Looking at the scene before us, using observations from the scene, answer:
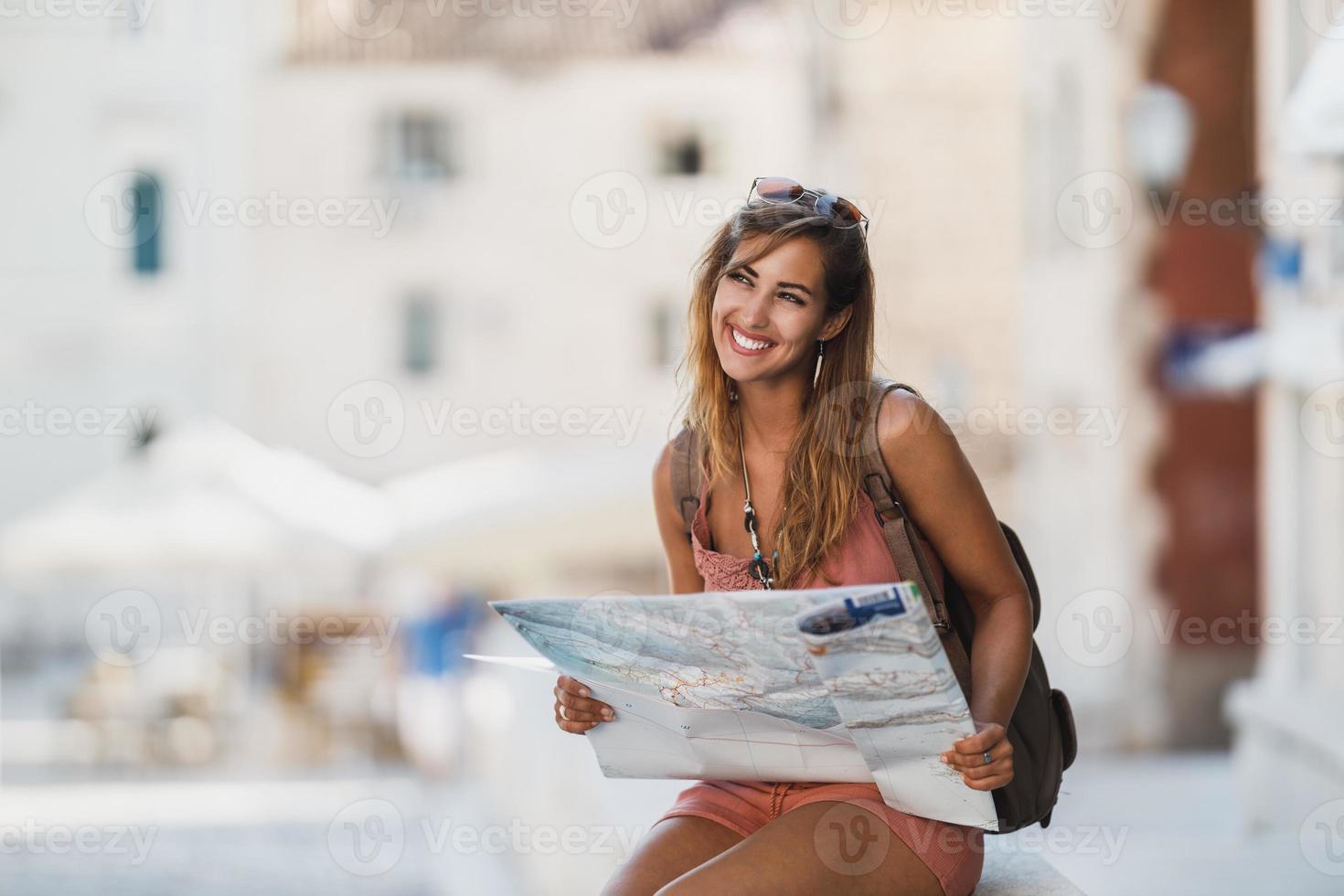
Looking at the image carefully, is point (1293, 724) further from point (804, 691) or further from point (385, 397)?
point (385, 397)

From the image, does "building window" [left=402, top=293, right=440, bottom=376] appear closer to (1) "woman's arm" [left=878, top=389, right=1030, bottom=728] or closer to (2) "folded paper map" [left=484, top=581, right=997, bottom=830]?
(2) "folded paper map" [left=484, top=581, right=997, bottom=830]

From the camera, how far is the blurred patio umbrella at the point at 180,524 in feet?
43.3

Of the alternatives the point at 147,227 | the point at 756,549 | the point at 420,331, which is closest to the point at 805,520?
the point at 756,549

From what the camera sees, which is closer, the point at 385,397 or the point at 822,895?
the point at 822,895

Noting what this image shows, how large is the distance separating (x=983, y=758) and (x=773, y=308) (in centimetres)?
79

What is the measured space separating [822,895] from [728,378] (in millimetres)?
877

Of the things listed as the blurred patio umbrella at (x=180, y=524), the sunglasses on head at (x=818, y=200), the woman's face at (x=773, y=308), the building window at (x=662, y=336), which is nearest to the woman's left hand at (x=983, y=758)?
the woman's face at (x=773, y=308)

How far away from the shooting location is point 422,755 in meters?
13.0

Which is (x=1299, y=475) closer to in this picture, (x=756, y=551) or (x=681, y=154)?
(x=756, y=551)

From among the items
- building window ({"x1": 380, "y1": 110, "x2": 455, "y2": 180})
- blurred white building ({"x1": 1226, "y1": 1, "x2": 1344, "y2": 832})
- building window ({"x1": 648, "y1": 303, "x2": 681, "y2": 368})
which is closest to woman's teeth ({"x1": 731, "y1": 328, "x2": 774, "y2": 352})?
blurred white building ({"x1": 1226, "y1": 1, "x2": 1344, "y2": 832})

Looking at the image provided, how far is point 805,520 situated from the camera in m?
2.42

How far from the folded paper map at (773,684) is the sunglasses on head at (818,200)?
75 cm

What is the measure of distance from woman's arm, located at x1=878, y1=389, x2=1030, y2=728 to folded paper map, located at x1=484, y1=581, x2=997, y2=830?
0.23 meters

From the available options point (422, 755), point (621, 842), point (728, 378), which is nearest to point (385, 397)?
point (422, 755)
